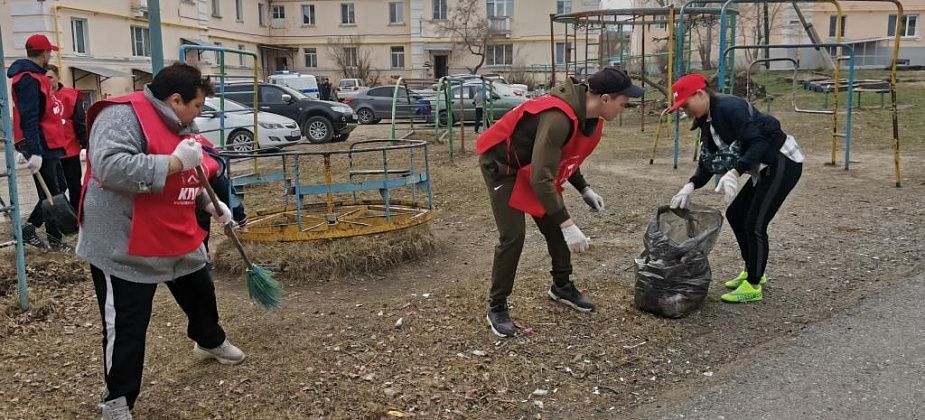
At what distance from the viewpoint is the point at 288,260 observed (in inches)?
205

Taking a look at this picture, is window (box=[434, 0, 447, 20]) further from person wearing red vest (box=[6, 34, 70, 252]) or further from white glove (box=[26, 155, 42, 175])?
white glove (box=[26, 155, 42, 175])

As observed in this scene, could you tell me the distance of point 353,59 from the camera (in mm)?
42906

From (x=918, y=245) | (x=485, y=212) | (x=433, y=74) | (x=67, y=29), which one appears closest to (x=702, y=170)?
(x=918, y=245)

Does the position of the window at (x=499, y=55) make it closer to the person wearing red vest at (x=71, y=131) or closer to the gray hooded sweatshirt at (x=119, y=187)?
the person wearing red vest at (x=71, y=131)

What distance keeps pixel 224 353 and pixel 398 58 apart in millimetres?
40762

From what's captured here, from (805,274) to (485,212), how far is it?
3.19m

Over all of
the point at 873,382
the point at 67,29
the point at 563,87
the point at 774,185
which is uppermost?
the point at 67,29

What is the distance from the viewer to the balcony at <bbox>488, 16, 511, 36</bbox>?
41.8 m

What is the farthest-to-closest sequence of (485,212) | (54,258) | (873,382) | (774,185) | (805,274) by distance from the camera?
1. (485,212)
2. (54,258)
3. (805,274)
4. (774,185)
5. (873,382)

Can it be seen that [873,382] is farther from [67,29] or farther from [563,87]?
[67,29]

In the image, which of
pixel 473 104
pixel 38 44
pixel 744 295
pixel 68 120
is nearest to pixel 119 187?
pixel 744 295

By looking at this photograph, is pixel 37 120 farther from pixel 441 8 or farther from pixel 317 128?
pixel 441 8

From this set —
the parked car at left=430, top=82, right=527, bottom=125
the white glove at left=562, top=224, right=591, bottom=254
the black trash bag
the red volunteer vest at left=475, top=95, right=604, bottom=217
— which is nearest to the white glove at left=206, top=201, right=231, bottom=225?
the red volunteer vest at left=475, top=95, right=604, bottom=217

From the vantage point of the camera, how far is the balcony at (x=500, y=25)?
41.8 meters
